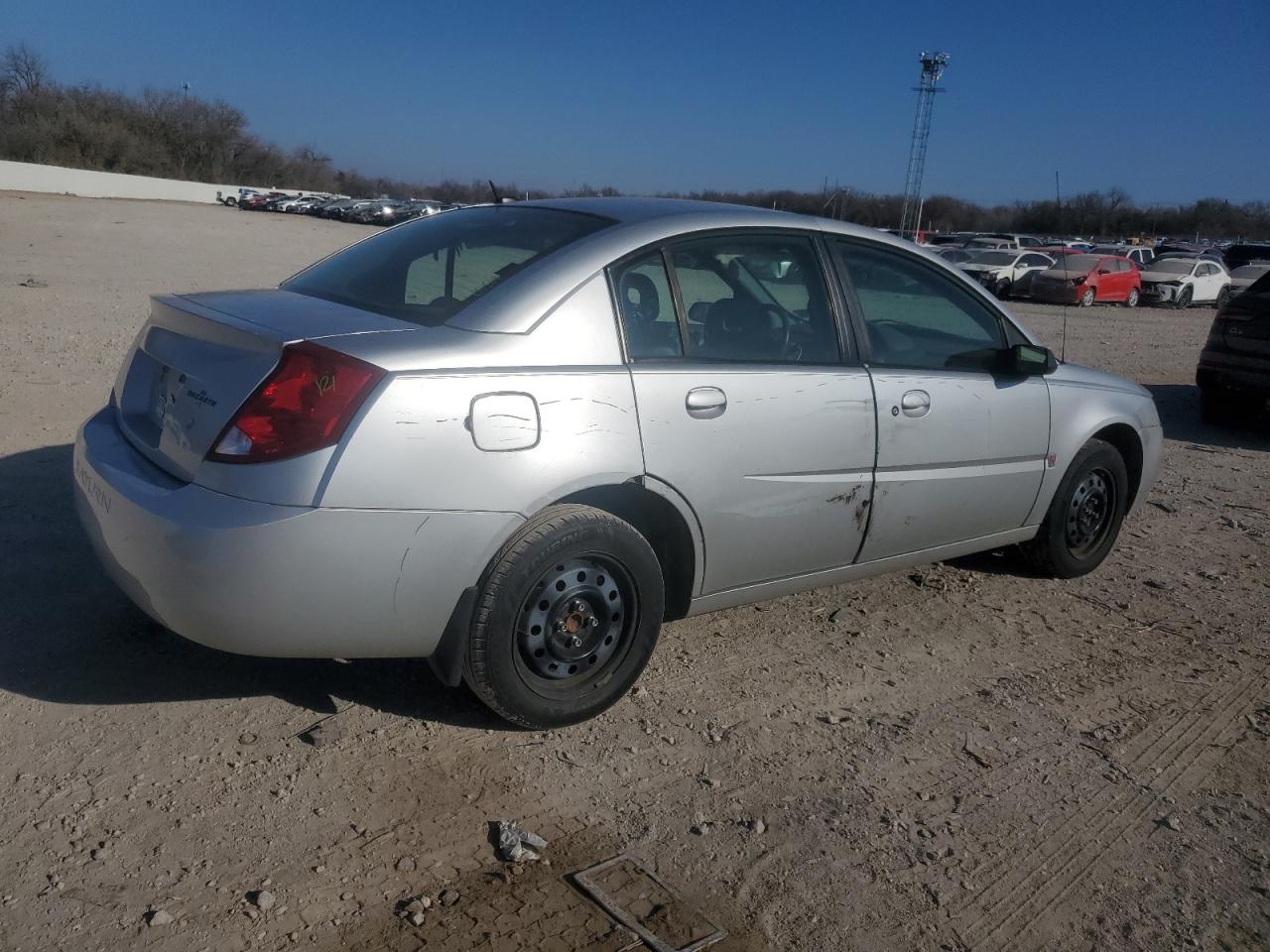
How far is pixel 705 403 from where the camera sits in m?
3.64

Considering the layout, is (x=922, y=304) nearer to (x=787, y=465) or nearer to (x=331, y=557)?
(x=787, y=465)

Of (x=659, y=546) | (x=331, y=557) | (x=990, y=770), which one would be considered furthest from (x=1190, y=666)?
(x=331, y=557)

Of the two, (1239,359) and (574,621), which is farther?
(1239,359)

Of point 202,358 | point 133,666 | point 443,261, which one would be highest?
point 443,261

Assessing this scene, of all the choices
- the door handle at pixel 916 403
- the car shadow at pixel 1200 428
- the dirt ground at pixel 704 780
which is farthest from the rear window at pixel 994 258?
the door handle at pixel 916 403

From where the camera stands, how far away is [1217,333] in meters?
9.91

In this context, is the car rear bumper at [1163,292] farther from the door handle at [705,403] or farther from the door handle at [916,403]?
the door handle at [705,403]

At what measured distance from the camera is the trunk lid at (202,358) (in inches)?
121

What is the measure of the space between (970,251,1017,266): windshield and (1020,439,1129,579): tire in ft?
87.8

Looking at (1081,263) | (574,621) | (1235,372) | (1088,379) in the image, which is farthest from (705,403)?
(1081,263)

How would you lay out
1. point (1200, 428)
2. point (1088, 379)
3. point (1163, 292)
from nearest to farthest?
point (1088, 379) < point (1200, 428) < point (1163, 292)

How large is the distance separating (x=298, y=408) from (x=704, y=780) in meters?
1.64

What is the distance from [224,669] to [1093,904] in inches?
112

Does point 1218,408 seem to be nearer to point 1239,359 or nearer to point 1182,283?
point 1239,359
